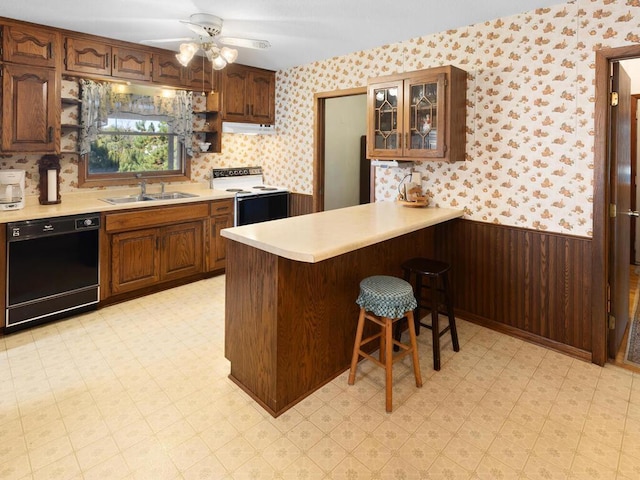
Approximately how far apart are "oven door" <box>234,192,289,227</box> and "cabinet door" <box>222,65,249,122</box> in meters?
0.96

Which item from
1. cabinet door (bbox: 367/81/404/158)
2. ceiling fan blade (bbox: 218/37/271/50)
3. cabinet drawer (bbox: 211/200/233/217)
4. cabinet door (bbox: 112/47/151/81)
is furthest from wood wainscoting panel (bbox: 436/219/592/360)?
cabinet door (bbox: 112/47/151/81)

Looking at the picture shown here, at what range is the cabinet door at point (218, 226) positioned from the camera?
14.7ft

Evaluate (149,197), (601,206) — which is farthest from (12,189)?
(601,206)

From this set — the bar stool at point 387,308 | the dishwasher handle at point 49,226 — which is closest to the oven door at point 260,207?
the dishwasher handle at point 49,226

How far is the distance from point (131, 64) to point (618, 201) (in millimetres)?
→ 4304

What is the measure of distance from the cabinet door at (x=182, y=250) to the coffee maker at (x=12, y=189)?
119cm

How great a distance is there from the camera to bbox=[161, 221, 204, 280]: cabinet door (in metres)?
4.09

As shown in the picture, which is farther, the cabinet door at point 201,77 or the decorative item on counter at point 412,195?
the cabinet door at point 201,77

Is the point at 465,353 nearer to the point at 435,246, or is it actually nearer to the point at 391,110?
the point at 435,246

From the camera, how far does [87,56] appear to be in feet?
11.7

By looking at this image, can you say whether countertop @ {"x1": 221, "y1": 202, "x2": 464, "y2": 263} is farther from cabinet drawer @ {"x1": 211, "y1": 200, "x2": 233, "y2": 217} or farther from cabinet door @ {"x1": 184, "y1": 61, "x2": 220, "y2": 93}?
cabinet door @ {"x1": 184, "y1": 61, "x2": 220, "y2": 93}

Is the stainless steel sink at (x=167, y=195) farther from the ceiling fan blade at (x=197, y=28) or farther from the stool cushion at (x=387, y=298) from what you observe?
the stool cushion at (x=387, y=298)

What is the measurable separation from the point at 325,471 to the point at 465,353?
1.53 metres

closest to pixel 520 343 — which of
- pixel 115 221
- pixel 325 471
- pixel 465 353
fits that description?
pixel 465 353
